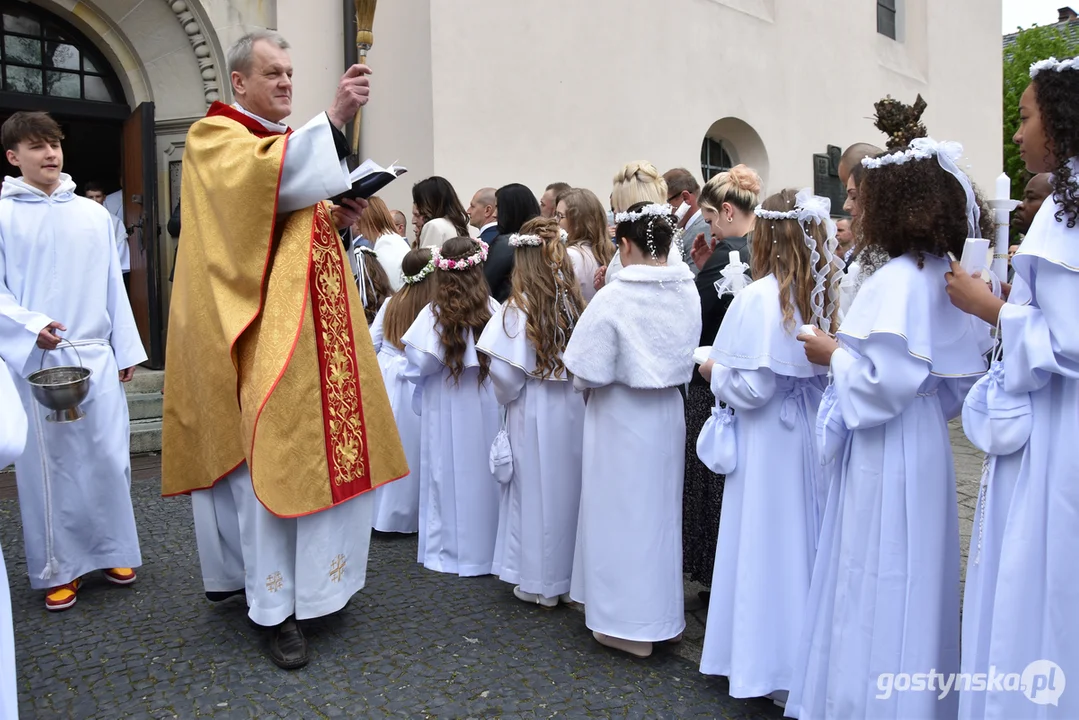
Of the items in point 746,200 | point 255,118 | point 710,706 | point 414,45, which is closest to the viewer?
point 710,706

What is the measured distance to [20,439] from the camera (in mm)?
2070

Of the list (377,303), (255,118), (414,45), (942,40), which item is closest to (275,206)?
(255,118)

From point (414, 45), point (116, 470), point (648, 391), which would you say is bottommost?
point (116, 470)

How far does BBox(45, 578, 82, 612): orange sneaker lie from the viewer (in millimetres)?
4199

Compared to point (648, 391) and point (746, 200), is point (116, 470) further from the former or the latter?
point (746, 200)

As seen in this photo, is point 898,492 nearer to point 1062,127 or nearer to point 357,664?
point 1062,127

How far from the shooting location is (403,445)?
551cm

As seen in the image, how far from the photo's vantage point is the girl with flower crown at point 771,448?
317 cm

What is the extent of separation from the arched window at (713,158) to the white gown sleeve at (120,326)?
355 inches

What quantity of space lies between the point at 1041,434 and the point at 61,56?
8779mm

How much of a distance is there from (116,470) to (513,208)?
2397 millimetres

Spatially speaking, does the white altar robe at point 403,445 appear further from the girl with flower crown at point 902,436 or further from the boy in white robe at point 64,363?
the girl with flower crown at point 902,436

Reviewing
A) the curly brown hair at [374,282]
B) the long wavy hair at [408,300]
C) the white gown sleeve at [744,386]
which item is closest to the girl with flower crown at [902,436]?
the white gown sleeve at [744,386]

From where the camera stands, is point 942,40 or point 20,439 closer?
point 20,439
